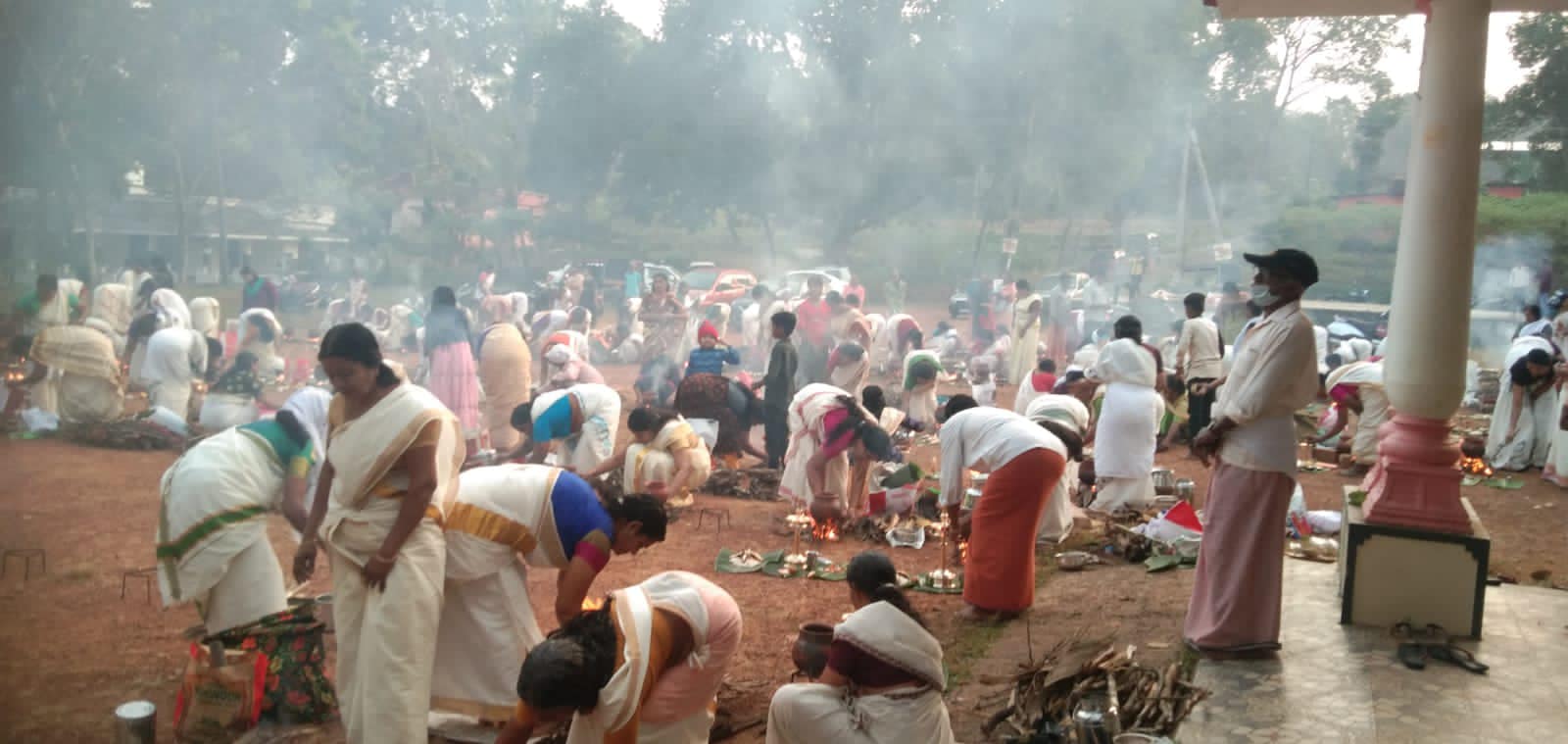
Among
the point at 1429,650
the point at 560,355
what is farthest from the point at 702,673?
the point at 560,355

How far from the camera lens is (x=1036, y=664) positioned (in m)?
4.41

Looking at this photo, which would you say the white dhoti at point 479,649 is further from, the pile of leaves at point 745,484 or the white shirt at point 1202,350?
the white shirt at point 1202,350

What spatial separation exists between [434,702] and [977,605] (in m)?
2.76

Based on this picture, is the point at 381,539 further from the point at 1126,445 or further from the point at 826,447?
the point at 1126,445

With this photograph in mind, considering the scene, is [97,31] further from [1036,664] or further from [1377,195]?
[1377,195]

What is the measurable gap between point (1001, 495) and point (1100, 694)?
4.87ft

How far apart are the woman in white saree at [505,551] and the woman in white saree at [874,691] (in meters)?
0.95

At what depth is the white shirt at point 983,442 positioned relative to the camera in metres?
5.36

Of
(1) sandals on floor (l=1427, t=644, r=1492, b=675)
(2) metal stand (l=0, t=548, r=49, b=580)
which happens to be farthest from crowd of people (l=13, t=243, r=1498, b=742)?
(2) metal stand (l=0, t=548, r=49, b=580)

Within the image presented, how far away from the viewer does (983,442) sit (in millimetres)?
5449

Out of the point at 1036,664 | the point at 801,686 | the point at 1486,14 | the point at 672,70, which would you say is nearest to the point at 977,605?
the point at 1036,664

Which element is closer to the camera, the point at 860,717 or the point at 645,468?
the point at 860,717

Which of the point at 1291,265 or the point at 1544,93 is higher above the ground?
the point at 1544,93

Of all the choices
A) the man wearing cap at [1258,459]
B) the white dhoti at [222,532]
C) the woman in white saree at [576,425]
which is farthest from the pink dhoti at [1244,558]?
the woman in white saree at [576,425]
